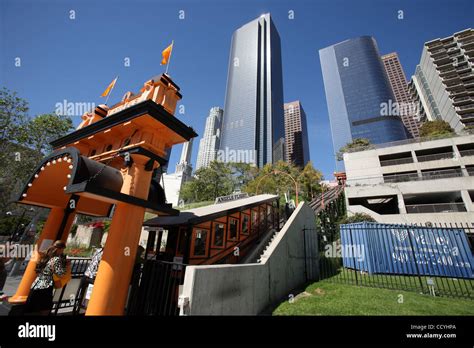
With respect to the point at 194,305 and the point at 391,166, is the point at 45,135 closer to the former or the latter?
the point at 194,305

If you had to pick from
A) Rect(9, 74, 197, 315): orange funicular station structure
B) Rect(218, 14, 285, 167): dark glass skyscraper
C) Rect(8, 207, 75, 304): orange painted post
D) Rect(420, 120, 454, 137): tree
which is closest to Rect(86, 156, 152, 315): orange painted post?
Rect(9, 74, 197, 315): orange funicular station structure

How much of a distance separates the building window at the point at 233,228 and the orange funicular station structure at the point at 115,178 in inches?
176

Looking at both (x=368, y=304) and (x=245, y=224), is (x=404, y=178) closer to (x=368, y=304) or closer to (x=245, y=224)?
(x=245, y=224)

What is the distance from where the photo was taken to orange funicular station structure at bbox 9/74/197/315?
4883mm

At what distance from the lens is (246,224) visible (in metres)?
11.9

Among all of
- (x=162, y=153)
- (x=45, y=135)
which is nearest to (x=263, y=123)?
(x=45, y=135)

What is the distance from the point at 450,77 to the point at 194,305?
97.0m

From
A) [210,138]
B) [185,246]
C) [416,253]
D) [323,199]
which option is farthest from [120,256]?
[210,138]

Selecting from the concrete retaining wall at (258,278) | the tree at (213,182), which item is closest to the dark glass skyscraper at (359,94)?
the tree at (213,182)

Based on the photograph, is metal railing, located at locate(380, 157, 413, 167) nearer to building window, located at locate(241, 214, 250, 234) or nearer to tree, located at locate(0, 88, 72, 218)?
building window, located at locate(241, 214, 250, 234)

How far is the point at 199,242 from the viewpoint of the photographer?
8.71m

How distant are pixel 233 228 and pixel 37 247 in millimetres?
7990

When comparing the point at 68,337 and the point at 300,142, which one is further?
the point at 300,142

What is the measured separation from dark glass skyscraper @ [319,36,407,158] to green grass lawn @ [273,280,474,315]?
114697mm
